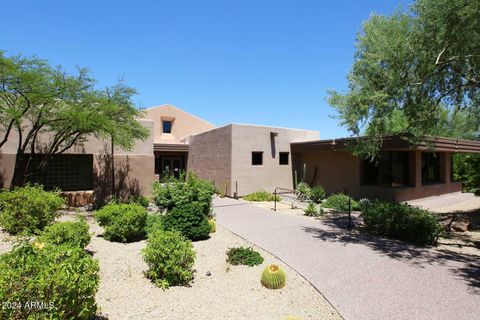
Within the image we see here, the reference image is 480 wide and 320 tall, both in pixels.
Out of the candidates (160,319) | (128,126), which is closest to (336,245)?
(160,319)

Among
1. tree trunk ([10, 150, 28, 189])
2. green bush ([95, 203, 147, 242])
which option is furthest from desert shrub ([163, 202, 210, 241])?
tree trunk ([10, 150, 28, 189])

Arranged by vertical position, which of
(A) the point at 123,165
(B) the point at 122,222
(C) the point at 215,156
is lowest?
(B) the point at 122,222

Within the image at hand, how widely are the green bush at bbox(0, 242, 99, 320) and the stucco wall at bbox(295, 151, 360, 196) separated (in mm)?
15359

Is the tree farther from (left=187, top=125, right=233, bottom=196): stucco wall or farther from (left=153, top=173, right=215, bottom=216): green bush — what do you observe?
(left=187, top=125, right=233, bottom=196): stucco wall

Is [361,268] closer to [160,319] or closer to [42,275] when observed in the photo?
[160,319]

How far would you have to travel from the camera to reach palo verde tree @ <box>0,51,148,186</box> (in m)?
10.2

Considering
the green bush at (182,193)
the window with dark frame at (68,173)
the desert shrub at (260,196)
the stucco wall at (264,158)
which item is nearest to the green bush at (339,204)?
the desert shrub at (260,196)

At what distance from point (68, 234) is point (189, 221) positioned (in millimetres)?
3371

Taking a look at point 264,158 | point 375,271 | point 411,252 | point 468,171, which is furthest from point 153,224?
point 468,171

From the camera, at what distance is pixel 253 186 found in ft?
61.4

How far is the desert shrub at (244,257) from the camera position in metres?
6.86

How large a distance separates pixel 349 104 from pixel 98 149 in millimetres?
11632

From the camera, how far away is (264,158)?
1917 centimetres

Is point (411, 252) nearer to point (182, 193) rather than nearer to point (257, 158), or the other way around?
point (182, 193)
